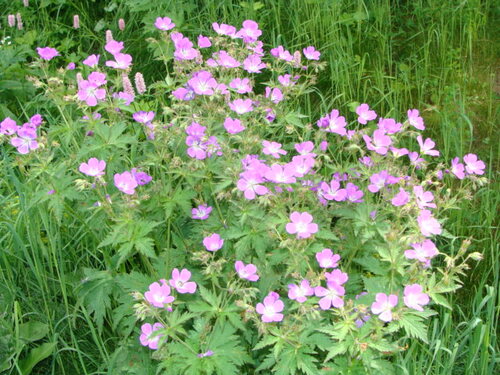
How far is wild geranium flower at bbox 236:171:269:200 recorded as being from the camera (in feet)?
6.46

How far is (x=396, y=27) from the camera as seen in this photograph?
12.2 feet

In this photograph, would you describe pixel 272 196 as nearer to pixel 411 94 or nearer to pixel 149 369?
pixel 149 369

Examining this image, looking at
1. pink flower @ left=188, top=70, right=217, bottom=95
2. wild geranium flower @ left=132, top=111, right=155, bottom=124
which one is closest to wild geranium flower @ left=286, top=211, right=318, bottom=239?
pink flower @ left=188, top=70, right=217, bottom=95

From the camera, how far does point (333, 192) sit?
222 cm

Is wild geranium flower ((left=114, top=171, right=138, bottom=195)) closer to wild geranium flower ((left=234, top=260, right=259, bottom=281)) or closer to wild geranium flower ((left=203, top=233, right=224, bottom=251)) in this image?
wild geranium flower ((left=203, top=233, right=224, bottom=251))

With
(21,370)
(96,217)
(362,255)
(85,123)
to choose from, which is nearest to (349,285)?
(362,255)

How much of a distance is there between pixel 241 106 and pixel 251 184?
442mm

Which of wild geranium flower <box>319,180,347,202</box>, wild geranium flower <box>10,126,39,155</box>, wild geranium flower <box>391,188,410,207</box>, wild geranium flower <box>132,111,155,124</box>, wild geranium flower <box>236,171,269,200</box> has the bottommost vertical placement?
wild geranium flower <box>319,180,347,202</box>

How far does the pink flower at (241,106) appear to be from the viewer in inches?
91.0

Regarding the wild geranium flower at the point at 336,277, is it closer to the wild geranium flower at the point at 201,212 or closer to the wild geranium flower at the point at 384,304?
the wild geranium flower at the point at 384,304

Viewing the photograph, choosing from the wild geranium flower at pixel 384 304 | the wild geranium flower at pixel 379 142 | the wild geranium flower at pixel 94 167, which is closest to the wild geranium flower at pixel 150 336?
the wild geranium flower at pixel 94 167

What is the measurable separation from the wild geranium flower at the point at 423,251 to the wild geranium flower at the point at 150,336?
0.75m

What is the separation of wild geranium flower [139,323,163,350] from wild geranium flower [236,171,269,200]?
0.46 meters

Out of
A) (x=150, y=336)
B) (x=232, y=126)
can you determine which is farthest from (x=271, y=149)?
(x=150, y=336)
